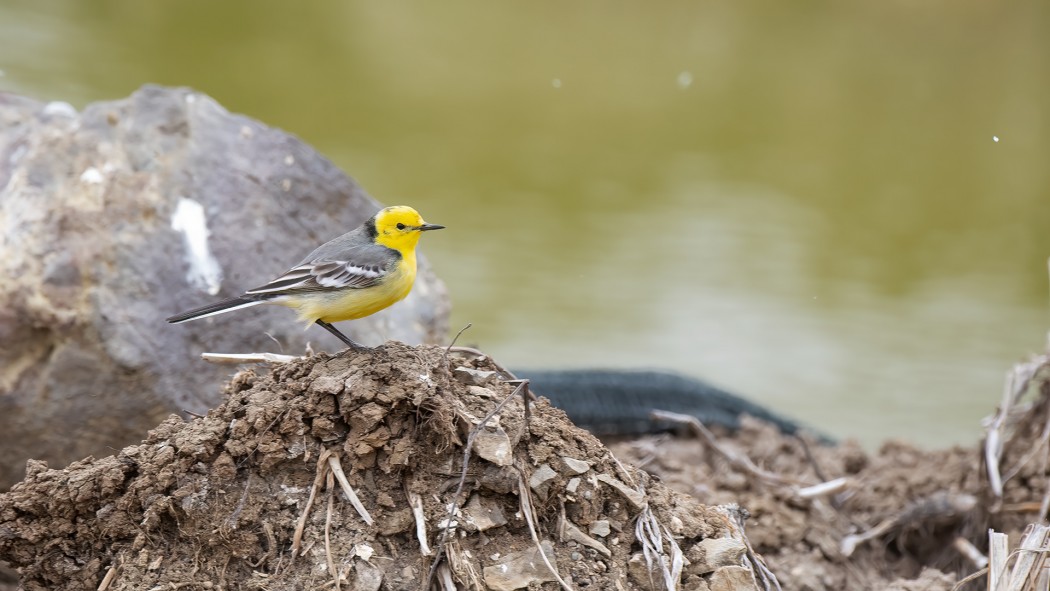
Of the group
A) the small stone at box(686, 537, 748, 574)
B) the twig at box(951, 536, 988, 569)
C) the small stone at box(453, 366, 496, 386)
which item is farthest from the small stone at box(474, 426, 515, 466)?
the twig at box(951, 536, 988, 569)

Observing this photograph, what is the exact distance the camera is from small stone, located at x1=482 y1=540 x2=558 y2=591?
3.21 meters

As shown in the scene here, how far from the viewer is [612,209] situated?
12.2 m

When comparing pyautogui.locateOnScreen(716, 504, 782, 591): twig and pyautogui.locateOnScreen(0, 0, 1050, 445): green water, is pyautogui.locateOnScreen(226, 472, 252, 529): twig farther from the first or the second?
pyautogui.locateOnScreen(0, 0, 1050, 445): green water

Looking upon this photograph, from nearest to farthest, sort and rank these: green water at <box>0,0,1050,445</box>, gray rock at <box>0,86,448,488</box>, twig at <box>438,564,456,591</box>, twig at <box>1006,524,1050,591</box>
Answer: twig at <box>438,564,456,591</box>
twig at <box>1006,524,1050,591</box>
gray rock at <box>0,86,448,488</box>
green water at <box>0,0,1050,445</box>

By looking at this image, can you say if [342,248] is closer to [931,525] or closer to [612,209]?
[931,525]

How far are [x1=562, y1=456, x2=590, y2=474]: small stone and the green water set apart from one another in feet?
17.8

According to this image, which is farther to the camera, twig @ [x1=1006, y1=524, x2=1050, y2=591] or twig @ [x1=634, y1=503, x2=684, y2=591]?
twig @ [x1=1006, y1=524, x2=1050, y2=591]

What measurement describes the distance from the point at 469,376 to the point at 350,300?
1.77ft

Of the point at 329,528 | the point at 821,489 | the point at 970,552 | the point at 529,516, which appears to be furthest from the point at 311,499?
the point at 970,552

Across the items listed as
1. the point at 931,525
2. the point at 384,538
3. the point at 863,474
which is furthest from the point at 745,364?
the point at 384,538

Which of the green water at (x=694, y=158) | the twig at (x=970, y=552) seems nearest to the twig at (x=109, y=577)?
the twig at (x=970, y=552)

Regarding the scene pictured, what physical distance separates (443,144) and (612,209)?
198 centimetres

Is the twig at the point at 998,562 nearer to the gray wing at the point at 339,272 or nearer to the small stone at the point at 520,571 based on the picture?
the small stone at the point at 520,571

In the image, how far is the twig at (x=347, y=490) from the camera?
3260 millimetres
